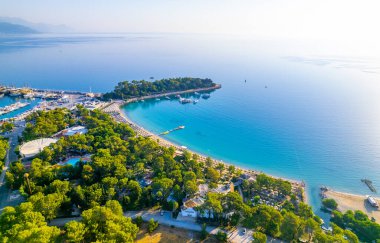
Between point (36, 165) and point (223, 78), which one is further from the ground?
point (223, 78)

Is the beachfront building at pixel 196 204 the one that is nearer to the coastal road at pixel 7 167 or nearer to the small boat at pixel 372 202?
the coastal road at pixel 7 167

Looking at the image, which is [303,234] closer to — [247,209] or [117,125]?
[247,209]

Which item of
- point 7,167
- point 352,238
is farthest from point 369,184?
point 7,167

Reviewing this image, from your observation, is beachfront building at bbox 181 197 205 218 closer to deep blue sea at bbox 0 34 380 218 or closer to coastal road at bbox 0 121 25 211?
deep blue sea at bbox 0 34 380 218

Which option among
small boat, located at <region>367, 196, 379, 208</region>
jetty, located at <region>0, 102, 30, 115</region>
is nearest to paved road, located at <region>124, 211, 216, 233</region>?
small boat, located at <region>367, 196, 379, 208</region>

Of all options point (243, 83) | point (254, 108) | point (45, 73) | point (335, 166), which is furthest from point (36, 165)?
point (45, 73)

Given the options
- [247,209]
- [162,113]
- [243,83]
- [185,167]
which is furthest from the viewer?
[243,83]

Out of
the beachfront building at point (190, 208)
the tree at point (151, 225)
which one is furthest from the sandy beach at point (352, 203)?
the tree at point (151, 225)
